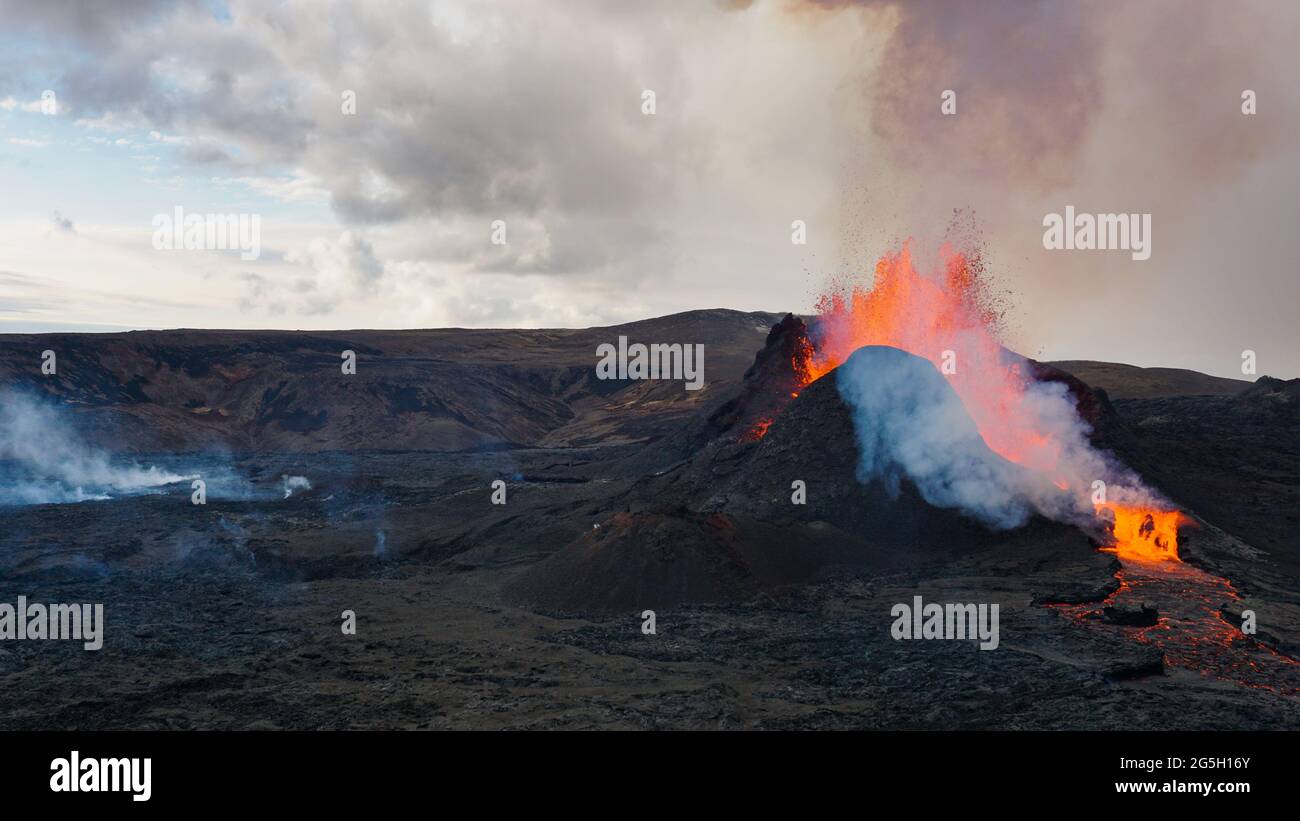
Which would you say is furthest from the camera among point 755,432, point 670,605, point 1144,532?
point 755,432

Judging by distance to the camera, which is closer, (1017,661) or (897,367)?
(1017,661)

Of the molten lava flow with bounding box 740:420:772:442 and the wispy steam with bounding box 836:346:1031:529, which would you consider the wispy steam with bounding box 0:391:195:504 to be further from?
the wispy steam with bounding box 836:346:1031:529

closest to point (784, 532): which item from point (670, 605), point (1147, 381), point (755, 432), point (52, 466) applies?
point (670, 605)

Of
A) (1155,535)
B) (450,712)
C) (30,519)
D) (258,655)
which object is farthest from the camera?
(30,519)

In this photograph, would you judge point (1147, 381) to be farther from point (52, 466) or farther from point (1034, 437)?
point (52, 466)
